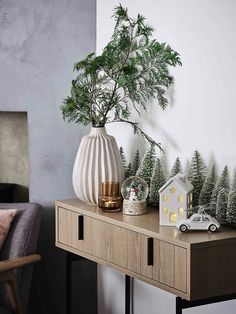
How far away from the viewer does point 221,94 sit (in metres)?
2.81

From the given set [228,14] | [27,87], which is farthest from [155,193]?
[27,87]

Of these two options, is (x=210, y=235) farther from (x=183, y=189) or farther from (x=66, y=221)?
(x=66, y=221)

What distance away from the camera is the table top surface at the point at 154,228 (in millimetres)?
2529

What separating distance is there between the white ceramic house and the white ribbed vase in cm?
42

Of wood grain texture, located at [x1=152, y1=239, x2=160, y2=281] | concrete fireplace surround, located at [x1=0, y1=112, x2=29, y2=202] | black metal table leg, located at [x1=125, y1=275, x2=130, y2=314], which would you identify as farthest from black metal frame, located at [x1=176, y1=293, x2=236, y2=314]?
concrete fireplace surround, located at [x1=0, y1=112, x2=29, y2=202]

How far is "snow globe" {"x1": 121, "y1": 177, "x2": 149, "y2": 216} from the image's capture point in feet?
9.64

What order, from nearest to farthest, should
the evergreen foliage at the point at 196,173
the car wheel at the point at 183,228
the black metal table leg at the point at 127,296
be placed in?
the car wheel at the point at 183,228 → the evergreen foliage at the point at 196,173 → the black metal table leg at the point at 127,296

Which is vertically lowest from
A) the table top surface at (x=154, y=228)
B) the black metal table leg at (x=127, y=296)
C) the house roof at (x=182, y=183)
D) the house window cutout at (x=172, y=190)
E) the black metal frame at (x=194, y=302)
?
the black metal table leg at (x=127, y=296)

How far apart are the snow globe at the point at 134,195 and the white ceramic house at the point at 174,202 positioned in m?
0.19

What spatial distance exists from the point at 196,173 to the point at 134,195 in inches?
10.1

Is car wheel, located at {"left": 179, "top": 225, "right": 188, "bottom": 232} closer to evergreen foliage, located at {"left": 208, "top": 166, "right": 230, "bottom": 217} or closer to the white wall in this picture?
evergreen foliage, located at {"left": 208, "top": 166, "right": 230, "bottom": 217}

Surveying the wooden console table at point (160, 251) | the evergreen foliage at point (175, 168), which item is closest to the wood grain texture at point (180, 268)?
the wooden console table at point (160, 251)

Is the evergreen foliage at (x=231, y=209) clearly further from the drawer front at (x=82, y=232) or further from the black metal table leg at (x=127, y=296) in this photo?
the black metal table leg at (x=127, y=296)

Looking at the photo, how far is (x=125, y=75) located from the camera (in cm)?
308
